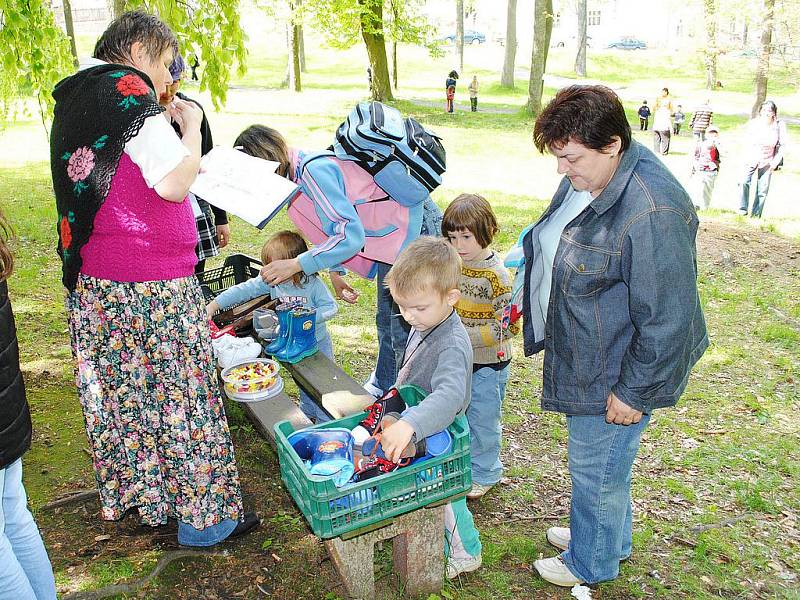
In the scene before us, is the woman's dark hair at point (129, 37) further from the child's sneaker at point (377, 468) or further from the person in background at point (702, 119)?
the person in background at point (702, 119)

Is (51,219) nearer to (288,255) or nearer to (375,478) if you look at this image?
(288,255)

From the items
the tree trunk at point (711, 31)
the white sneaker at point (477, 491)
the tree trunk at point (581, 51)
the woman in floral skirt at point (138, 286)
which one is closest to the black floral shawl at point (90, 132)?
the woman in floral skirt at point (138, 286)

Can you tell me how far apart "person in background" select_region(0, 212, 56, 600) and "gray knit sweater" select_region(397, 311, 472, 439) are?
4.24ft

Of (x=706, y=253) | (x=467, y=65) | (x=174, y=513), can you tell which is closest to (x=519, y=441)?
(x=174, y=513)

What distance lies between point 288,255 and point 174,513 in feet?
4.95

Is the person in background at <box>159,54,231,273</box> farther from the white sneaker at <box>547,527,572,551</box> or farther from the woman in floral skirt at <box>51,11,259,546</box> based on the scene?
the white sneaker at <box>547,527,572,551</box>

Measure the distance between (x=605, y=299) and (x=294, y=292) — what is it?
1996 mm

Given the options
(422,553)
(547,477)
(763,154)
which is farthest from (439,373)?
(763,154)

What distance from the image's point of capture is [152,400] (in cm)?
283

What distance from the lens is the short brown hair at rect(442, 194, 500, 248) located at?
3.34 meters

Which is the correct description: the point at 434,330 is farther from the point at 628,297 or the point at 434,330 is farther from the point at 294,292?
the point at 294,292

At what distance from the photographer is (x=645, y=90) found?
2959 cm

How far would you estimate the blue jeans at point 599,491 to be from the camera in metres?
2.73

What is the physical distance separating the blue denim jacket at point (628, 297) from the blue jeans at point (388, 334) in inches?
48.2
